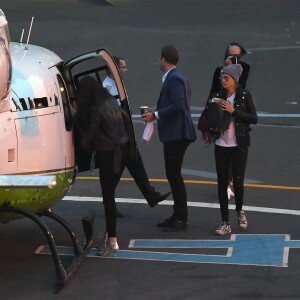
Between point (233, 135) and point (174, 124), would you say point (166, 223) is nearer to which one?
point (174, 124)

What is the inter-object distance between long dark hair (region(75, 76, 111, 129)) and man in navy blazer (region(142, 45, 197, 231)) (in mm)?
1299

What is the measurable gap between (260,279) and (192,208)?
2830mm

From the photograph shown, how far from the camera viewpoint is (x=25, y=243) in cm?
1025

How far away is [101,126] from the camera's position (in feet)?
30.7

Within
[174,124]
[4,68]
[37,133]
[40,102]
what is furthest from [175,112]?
[4,68]

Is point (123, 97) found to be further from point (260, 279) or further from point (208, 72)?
point (208, 72)

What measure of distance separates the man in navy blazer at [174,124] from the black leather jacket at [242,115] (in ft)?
1.50

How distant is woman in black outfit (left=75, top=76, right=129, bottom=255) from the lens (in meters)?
9.33

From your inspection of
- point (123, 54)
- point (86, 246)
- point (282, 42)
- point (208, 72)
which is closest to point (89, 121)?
point (86, 246)

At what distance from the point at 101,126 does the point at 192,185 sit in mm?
3576

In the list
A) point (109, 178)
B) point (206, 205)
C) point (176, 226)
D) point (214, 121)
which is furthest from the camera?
point (206, 205)

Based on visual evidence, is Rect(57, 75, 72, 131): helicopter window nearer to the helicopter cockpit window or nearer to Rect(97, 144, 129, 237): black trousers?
Rect(97, 144, 129, 237): black trousers

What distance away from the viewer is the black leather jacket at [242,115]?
10258 millimetres

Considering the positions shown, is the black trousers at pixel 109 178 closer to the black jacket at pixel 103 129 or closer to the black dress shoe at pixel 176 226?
the black jacket at pixel 103 129
